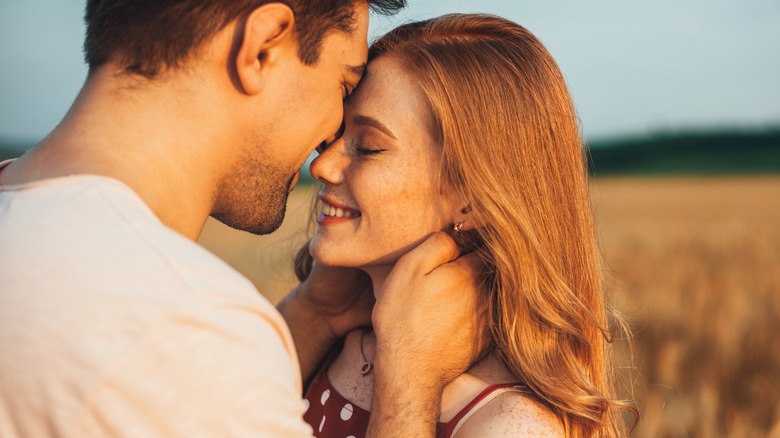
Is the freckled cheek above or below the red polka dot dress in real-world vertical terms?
above

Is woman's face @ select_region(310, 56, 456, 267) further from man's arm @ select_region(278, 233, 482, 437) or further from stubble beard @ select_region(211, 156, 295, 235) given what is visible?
stubble beard @ select_region(211, 156, 295, 235)

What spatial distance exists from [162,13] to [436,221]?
1160 mm

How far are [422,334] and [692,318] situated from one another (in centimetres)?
455

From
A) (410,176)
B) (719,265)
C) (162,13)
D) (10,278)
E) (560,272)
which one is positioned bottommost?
(719,265)

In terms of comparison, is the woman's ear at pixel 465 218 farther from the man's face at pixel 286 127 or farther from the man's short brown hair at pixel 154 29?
the man's short brown hair at pixel 154 29

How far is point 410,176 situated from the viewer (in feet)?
9.09

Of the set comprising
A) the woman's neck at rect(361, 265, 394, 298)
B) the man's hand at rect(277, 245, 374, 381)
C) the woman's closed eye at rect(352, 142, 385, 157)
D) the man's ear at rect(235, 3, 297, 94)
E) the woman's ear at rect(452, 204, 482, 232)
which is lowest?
the man's hand at rect(277, 245, 374, 381)

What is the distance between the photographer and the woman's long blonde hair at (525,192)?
270 centimetres

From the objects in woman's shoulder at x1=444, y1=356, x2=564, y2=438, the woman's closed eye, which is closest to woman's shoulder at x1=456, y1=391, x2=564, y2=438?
woman's shoulder at x1=444, y1=356, x2=564, y2=438

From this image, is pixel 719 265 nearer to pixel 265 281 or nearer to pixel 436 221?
pixel 265 281

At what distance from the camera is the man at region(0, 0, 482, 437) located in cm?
148

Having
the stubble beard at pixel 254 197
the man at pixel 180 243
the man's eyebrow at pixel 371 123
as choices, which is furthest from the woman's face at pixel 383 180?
the stubble beard at pixel 254 197

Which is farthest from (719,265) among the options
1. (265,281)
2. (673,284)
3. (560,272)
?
(560,272)

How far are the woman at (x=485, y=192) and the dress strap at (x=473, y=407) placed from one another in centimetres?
9
